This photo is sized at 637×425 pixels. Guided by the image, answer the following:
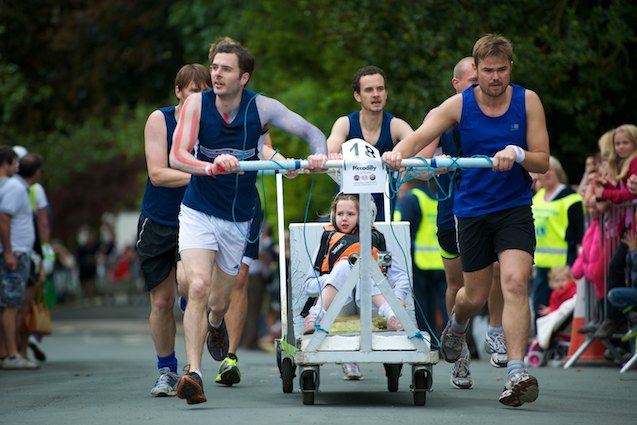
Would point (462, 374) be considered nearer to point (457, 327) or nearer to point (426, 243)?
point (457, 327)

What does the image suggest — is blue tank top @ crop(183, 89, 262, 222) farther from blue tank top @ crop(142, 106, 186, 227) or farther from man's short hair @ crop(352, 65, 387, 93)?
man's short hair @ crop(352, 65, 387, 93)

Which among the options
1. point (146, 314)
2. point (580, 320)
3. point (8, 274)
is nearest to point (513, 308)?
point (580, 320)

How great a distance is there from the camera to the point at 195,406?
362 inches

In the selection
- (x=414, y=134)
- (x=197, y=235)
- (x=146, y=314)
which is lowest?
(x=146, y=314)

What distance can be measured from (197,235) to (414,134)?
5.13 ft

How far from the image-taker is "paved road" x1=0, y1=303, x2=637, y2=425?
8523 mm

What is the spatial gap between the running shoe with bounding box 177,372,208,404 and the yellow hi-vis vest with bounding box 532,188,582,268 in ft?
21.8

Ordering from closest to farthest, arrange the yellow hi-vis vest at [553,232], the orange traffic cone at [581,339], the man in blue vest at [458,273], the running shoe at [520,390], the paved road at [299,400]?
the paved road at [299,400] → the running shoe at [520,390] → the man in blue vest at [458,273] → the orange traffic cone at [581,339] → the yellow hi-vis vest at [553,232]

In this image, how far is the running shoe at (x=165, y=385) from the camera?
1020 centimetres

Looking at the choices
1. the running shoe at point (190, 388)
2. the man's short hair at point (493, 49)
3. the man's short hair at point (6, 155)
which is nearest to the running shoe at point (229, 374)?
the running shoe at point (190, 388)

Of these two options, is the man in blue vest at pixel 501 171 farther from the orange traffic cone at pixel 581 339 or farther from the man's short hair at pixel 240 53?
the orange traffic cone at pixel 581 339

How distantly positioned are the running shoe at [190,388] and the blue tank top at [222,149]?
45.9 inches

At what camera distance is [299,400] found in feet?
31.8

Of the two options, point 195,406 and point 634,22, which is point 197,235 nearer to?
point 195,406
